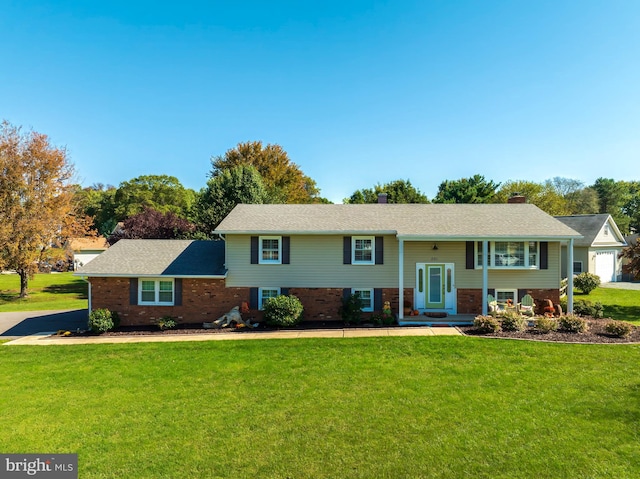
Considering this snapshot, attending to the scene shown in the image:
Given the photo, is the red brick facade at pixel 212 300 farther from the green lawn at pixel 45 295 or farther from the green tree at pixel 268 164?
the green tree at pixel 268 164

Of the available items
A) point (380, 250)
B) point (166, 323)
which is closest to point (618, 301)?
point (380, 250)

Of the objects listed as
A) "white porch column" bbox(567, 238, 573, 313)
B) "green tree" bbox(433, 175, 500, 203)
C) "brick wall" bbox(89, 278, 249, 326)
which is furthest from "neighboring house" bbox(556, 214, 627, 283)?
"brick wall" bbox(89, 278, 249, 326)

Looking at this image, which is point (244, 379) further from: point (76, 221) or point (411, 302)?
point (76, 221)

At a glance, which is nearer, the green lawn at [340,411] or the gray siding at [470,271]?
the green lawn at [340,411]

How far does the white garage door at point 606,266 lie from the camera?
102 feet

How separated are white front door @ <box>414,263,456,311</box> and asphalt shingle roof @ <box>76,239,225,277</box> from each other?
9.00 metres

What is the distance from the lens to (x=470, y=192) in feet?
136

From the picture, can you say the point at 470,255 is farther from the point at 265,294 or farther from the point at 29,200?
the point at 29,200

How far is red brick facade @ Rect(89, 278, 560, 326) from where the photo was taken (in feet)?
54.9

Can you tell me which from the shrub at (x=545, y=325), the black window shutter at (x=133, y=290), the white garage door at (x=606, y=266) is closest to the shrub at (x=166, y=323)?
the black window shutter at (x=133, y=290)

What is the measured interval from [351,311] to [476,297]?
19.0 ft

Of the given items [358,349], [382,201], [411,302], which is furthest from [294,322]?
[382,201]

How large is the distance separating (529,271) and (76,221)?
33.7 metres

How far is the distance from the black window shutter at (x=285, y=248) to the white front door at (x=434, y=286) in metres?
5.98
